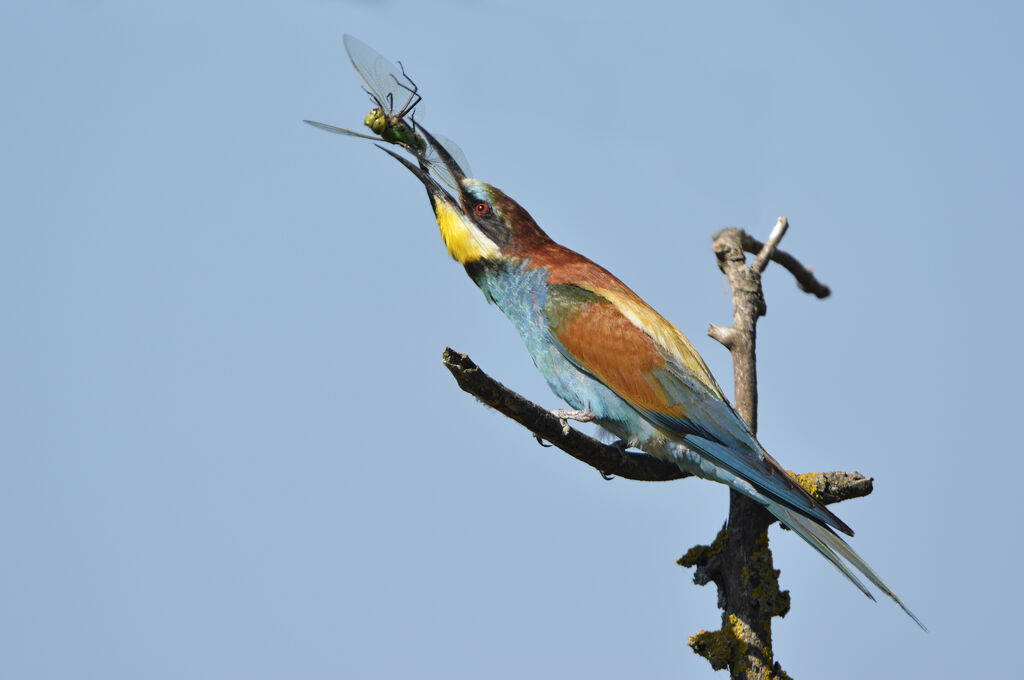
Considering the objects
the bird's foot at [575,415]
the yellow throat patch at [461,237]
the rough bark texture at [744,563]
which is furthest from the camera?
the yellow throat patch at [461,237]

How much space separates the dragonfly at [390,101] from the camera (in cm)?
462

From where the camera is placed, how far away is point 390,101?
4652 millimetres

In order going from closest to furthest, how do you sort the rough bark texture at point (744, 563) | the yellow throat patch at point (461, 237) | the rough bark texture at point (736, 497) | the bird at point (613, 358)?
the rough bark texture at point (736, 497) < the rough bark texture at point (744, 563) < the bird at point (613, 358) < the yellow throat patch at point (461, 237)

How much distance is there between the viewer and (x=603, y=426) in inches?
162

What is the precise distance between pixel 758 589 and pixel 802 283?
258cm

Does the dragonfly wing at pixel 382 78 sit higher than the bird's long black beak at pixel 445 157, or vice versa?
the dragonfly wing at pixel 382 78

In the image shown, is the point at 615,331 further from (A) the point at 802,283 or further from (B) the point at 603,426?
(A) the point at 802,283

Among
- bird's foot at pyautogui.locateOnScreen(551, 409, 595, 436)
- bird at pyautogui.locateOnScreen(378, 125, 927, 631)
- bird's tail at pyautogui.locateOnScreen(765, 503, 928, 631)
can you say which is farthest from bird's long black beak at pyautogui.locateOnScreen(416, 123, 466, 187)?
bird's tail at pyautogui.locateOnScreen(765, 503, 928, 631)

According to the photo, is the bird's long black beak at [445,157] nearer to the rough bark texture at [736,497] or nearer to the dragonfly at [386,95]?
the dragonfly at [386,95]

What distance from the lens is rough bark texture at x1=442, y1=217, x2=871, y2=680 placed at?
9.64 ft

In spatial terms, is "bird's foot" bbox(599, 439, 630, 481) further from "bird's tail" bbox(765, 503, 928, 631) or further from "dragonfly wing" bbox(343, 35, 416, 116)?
"dragonfly wing" bbox(343, 35, 416, 116)

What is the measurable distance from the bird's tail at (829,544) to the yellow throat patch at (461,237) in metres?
1.80

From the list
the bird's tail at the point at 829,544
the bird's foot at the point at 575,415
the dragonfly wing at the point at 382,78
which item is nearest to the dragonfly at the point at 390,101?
the dragonfly wing at the point at 382,78

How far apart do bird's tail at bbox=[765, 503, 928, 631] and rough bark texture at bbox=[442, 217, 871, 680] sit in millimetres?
106
